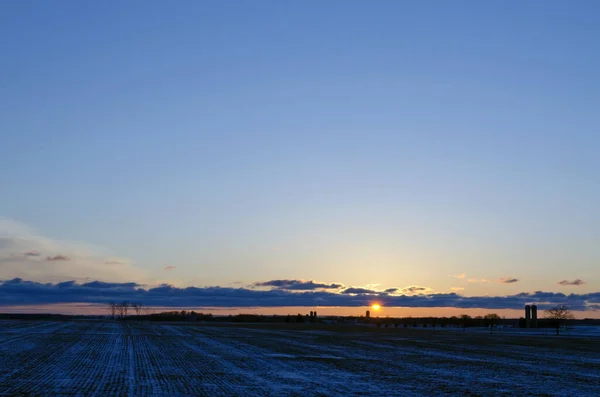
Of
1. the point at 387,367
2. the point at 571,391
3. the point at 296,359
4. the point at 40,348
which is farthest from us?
the point at 40,348

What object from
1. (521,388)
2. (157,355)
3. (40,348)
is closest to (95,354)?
(157,355)

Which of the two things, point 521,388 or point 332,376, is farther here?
point 332,376

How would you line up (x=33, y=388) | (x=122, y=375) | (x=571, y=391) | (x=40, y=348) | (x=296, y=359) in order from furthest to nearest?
(x=40, y=348) < (x=296, y=359) < (x=122, y=375) < (x=571, y=391) < (x=33, y=388)

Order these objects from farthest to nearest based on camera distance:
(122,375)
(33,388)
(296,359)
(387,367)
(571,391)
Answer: (296,359)
(387,367)
(122,375)
(571,391)
(33,388)

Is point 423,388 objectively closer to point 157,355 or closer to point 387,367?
point 387,367

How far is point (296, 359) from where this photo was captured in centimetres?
4112

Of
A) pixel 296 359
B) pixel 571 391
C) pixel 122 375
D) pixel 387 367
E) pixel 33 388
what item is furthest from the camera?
pixel 296 359

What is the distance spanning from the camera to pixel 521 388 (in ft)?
90.1

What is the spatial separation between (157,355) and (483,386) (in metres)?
21.9

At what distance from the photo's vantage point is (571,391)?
1051 inches

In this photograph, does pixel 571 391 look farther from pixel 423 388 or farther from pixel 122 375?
pixel 122 375

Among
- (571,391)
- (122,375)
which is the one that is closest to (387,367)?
(571,391)

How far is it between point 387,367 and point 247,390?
13.1 metres

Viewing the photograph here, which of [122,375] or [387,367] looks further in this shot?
[387,367]
